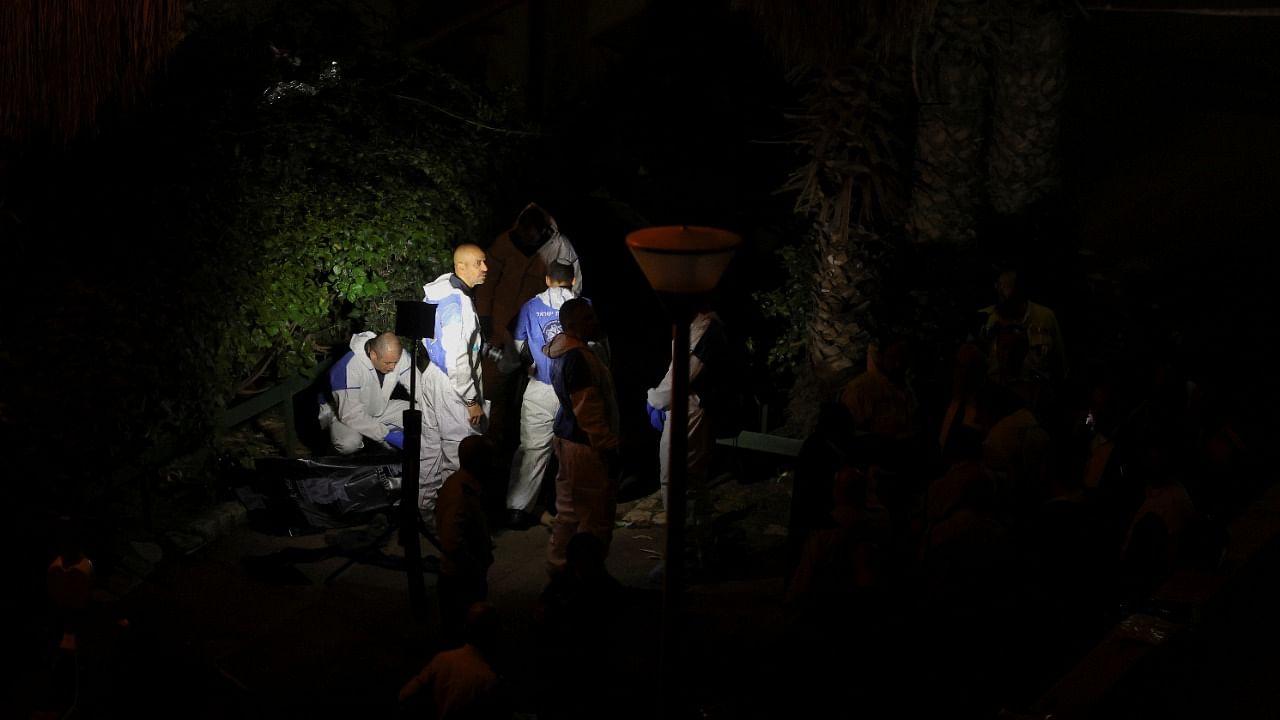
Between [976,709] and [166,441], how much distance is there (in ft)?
18.1

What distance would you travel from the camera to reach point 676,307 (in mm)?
5195

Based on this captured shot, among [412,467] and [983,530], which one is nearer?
[983,530]

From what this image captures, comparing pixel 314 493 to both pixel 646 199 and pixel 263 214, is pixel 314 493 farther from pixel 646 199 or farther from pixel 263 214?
pixel 646 199

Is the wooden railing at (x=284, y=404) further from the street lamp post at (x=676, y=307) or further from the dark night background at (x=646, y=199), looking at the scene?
the street lamp post at (x=676, y=307)

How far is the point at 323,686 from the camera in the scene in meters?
6.31

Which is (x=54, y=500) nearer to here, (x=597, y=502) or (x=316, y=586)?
(x=316, y=586)

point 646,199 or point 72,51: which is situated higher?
point 72,51

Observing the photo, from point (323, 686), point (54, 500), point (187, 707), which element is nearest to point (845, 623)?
point (323, 686)

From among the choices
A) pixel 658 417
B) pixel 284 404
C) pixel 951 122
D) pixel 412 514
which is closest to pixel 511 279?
pixel 658 417

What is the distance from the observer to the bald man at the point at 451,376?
8.59 m

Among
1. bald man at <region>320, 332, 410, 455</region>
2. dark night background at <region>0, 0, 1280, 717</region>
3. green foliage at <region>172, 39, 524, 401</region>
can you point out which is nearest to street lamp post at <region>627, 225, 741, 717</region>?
dark night background at <region>0, 0, 1280, 717</region>

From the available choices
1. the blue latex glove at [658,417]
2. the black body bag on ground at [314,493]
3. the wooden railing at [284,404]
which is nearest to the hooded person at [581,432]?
the blue latex glove at [658,417]

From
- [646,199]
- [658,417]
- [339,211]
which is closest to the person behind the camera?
[658,417]

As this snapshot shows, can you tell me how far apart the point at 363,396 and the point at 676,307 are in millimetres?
4966
